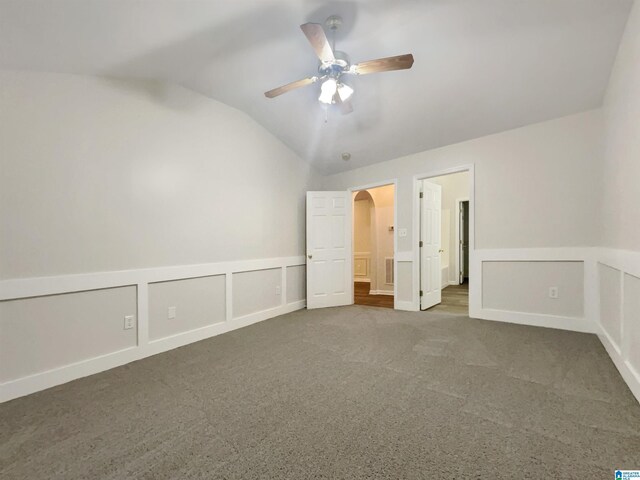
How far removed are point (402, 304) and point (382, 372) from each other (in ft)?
7.90

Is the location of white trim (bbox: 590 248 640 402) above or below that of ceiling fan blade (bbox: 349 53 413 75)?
below

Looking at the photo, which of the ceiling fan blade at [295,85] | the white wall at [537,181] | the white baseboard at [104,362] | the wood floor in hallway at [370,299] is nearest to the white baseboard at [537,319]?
the white wall at [537,181]

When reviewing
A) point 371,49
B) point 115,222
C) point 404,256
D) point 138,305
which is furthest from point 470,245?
point 115,222

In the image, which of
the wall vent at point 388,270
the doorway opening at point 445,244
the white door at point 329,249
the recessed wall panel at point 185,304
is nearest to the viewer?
the recessed wall panel at point 185,304

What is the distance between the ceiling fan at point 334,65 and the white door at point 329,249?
86.7 inches

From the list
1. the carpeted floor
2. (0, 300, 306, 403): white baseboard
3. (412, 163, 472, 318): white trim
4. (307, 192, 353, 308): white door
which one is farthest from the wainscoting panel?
(0, 300, 306, 403): white baseboard

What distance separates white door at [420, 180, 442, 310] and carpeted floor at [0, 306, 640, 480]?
180 centimetres

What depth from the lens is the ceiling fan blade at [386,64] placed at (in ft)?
7.15

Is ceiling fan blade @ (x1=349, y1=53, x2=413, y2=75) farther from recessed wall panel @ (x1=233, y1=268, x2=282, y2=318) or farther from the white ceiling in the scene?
recessed wall panel @ (x1=233, y1=268, x2=282, y2=318)

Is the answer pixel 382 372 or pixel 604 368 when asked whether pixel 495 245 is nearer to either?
pixel 604 368

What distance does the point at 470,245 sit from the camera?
161 inches

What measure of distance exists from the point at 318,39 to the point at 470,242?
320 centimetres

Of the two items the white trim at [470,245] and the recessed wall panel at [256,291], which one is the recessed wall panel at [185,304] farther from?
the white trim at [470,245]

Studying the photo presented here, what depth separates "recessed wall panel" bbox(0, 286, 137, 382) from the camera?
211 centimetres
